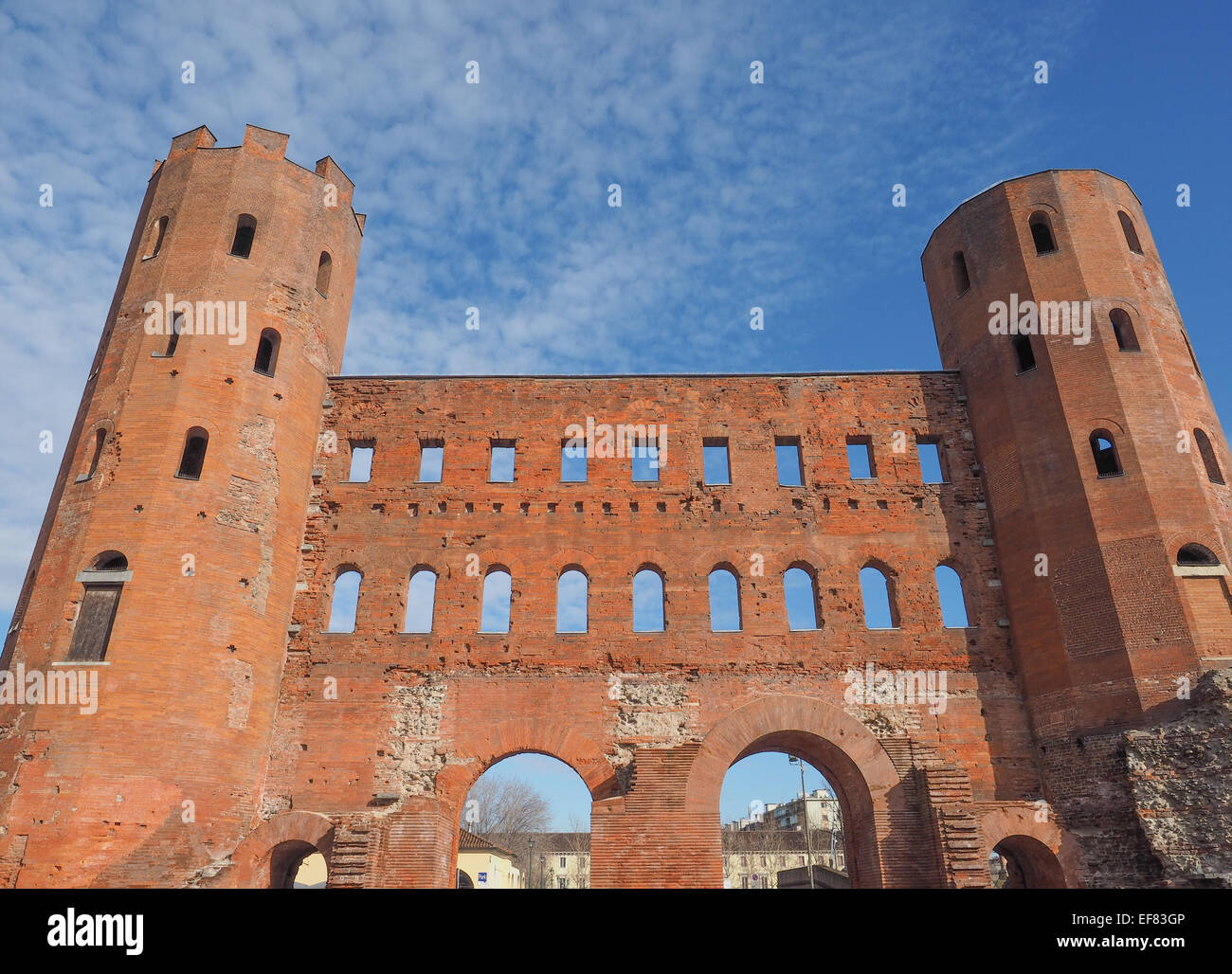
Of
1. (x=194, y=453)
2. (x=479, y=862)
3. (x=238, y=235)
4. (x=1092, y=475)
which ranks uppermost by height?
(x=238, y=235)

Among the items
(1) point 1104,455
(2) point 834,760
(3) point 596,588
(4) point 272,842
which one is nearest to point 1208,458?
(1) point 1104,455

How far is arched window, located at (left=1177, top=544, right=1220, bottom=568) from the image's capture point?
44.1 ft

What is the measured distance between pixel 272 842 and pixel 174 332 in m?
9.24

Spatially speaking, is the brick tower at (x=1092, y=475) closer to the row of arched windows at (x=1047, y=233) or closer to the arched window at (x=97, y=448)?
the row of arched windows at (x=1047, y=233)

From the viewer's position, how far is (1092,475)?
14320 mm

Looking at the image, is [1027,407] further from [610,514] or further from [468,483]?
[468,483]

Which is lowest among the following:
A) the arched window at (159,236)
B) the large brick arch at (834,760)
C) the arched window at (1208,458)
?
the large brick arch at (834,760)

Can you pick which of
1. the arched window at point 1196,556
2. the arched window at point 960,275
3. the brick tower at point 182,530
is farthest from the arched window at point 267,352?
the arched window at point 1196,556

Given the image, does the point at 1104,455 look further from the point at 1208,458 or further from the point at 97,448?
the point at 97,448

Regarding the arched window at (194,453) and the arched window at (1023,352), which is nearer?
the arched window at (194,453)

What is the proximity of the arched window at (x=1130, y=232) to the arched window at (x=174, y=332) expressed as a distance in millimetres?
18708

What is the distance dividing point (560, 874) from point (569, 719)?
45.2m

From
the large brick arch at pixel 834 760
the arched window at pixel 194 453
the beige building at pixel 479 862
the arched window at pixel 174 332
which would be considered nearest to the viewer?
the large brick arch at pixel 834 760

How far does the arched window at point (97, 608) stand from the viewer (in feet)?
41.5
